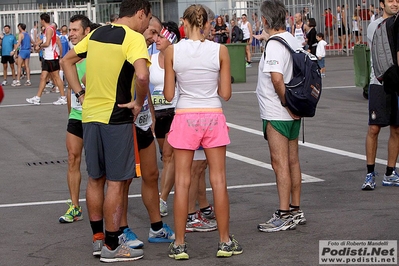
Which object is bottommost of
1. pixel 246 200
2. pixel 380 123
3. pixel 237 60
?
pixel 246 200

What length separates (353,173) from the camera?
9.88 metres

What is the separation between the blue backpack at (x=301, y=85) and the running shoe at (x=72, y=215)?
2462 mm

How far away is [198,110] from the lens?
21.4 ft

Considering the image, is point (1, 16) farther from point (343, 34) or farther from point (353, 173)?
point (353, 173)

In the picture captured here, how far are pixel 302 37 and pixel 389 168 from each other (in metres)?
17.2

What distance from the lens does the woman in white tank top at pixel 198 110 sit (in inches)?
254

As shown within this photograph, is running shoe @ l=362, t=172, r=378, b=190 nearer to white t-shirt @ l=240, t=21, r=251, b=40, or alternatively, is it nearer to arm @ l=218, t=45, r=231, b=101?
arm @ l=218, t=45, r=231, b=101

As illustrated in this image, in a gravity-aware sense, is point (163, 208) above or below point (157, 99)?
below

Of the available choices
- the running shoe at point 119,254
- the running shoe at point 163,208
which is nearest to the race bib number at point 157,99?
the running shoe at point 163,208

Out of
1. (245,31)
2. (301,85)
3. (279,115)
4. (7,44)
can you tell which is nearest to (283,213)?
(279,115)

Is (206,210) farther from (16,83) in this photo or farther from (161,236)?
(16,83)

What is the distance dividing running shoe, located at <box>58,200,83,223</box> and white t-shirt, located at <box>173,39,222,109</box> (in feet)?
→ 7.01

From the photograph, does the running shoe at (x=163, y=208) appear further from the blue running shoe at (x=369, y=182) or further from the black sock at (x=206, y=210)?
the blue running shoe at (x=369, y=182)

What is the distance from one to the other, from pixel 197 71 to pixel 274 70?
95 centimetres
